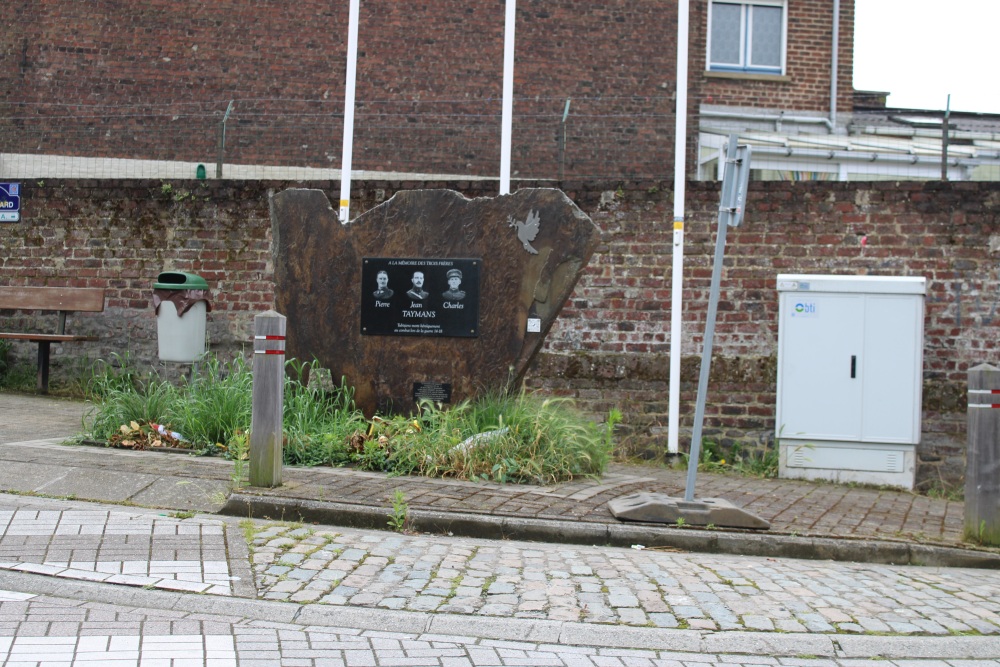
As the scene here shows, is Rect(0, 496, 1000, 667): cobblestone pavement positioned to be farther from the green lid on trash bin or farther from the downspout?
the downspout

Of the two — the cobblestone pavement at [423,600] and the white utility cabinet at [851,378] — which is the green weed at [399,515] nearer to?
the cobblestone pavement at [423,600]

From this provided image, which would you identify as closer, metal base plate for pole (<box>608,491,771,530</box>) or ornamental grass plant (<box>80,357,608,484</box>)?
metal base plate for pole (<box>608,491,771,530</box>)

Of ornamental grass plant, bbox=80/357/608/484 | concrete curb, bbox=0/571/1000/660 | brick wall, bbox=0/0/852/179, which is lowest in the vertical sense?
concrete curb, bbox=0/571/1000/660

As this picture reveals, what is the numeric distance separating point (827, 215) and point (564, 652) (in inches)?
281

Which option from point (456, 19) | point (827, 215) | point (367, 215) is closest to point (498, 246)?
point (367, 215)

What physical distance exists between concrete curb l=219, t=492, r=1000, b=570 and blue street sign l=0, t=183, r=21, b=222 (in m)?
7.76

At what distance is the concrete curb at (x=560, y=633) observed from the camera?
4406 mm

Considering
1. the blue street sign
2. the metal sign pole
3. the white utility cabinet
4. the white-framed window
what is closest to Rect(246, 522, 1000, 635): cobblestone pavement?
the metal sign pole

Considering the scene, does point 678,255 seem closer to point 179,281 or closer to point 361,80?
point 179,281

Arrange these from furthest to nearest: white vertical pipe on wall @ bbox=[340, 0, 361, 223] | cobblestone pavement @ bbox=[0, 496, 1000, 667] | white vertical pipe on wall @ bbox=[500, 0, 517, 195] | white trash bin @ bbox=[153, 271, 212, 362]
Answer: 1. white trash bin @ bbox=[153, 271, 212, 362]
2. white vertical pipe on wall @ bbox=[340, 0, 361, 223]
3. white vertical pipe on wall @ bbox=[500, 0, 517, 195]
4. cobblestone pavement @ bbox=[0, 496, 1000, 667]

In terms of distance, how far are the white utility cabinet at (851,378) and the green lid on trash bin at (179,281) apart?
19.6 ft

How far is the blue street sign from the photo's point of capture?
1175 cm

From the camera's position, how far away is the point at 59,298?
1139 cm

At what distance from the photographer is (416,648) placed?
420cm
